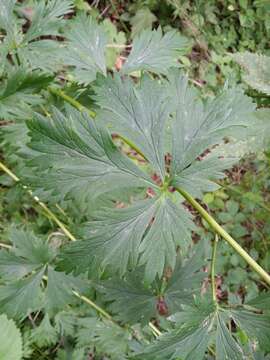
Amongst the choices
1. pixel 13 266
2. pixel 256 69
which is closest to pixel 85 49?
pixel 13 266

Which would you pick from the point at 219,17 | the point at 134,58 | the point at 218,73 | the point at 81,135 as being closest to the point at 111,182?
the point at 81,135

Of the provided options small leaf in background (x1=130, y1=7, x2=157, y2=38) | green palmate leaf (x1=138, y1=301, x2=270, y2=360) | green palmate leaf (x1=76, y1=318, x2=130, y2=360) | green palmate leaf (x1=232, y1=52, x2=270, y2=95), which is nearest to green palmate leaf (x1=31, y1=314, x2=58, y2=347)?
green palmate leaf (x1=76, y1=318, x2=130, y2=360)

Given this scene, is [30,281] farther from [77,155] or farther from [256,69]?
[256,69]

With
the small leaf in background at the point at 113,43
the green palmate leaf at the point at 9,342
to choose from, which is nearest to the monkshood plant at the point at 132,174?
the green palmate leaf at the point at 9,342

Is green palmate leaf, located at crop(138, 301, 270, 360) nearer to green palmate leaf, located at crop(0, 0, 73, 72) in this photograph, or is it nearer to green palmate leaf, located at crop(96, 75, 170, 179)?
green palmate leaf, located at crop(96, 75, 170, 179)

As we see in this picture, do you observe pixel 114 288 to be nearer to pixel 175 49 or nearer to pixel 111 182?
pixel 111 182

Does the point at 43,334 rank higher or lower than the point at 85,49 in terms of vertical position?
lower

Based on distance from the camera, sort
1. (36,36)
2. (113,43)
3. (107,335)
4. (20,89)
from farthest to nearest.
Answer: (113,43) < (107,335) < (36,36) < (20,89)

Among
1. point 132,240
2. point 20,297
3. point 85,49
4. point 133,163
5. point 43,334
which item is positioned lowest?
point 43,334
